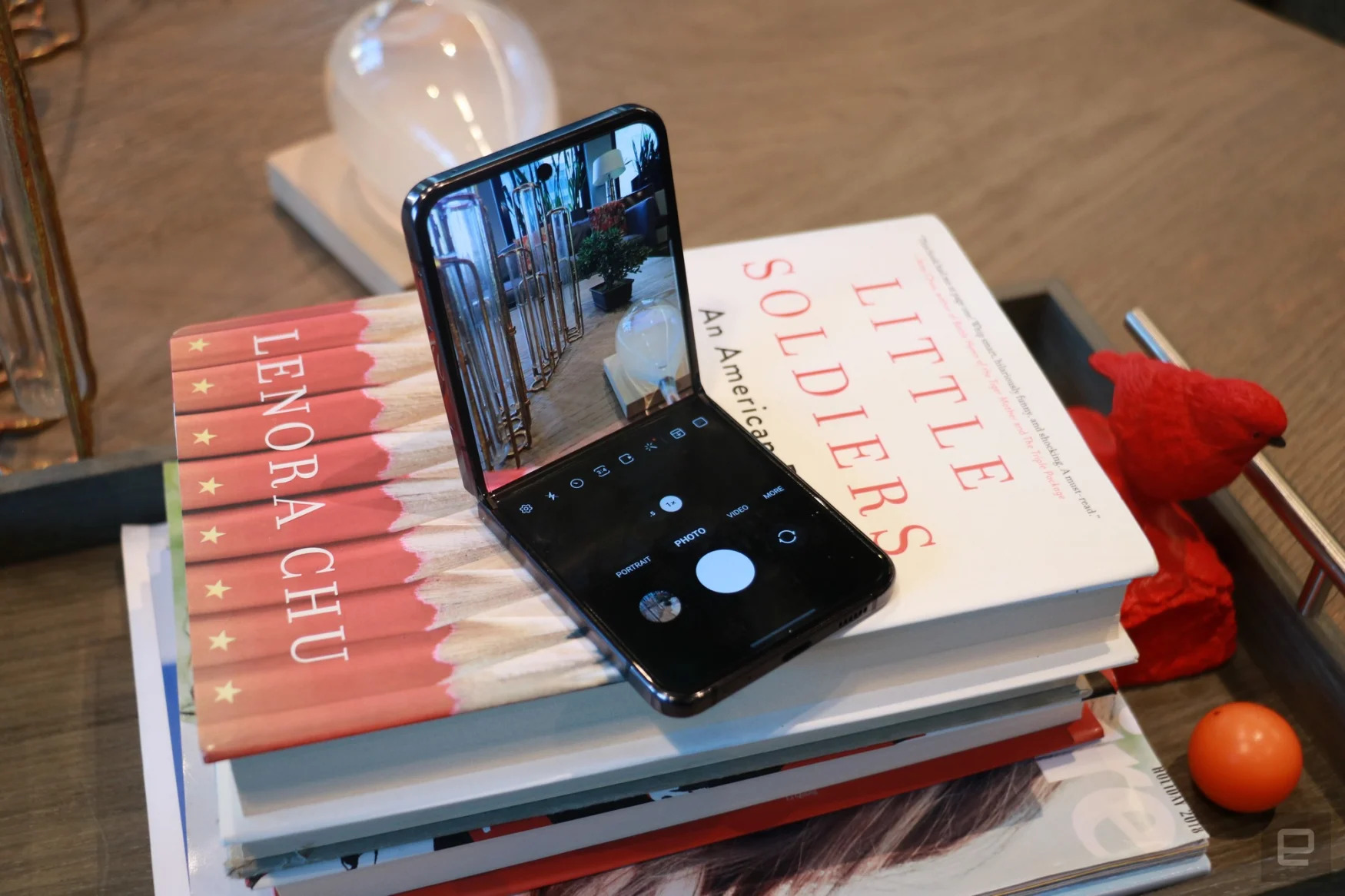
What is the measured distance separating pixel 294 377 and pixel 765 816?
0.24 m

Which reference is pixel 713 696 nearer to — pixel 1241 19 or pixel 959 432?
pixel 959 432

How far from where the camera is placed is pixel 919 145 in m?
0.72

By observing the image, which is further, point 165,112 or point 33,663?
point 165,112

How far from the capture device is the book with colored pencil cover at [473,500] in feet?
1.12

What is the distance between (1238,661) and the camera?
0.47 m

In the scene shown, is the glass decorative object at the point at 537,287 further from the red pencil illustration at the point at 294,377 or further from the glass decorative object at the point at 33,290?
the glass decorative object at the point at 33,290

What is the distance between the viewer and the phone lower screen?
345 mm

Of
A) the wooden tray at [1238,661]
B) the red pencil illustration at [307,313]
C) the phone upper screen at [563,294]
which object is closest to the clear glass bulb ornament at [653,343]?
the phone upper screen at [563,294]

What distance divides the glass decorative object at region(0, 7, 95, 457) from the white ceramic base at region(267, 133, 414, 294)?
0.47ft

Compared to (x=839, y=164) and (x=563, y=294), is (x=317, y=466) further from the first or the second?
(x=839, y=164)

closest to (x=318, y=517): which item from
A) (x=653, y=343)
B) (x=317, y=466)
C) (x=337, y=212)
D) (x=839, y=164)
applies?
(x=317, y=466)

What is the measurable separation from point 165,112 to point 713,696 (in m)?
0.60

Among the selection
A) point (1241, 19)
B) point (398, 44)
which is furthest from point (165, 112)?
point (1241, 19)

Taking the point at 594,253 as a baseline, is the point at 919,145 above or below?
below
